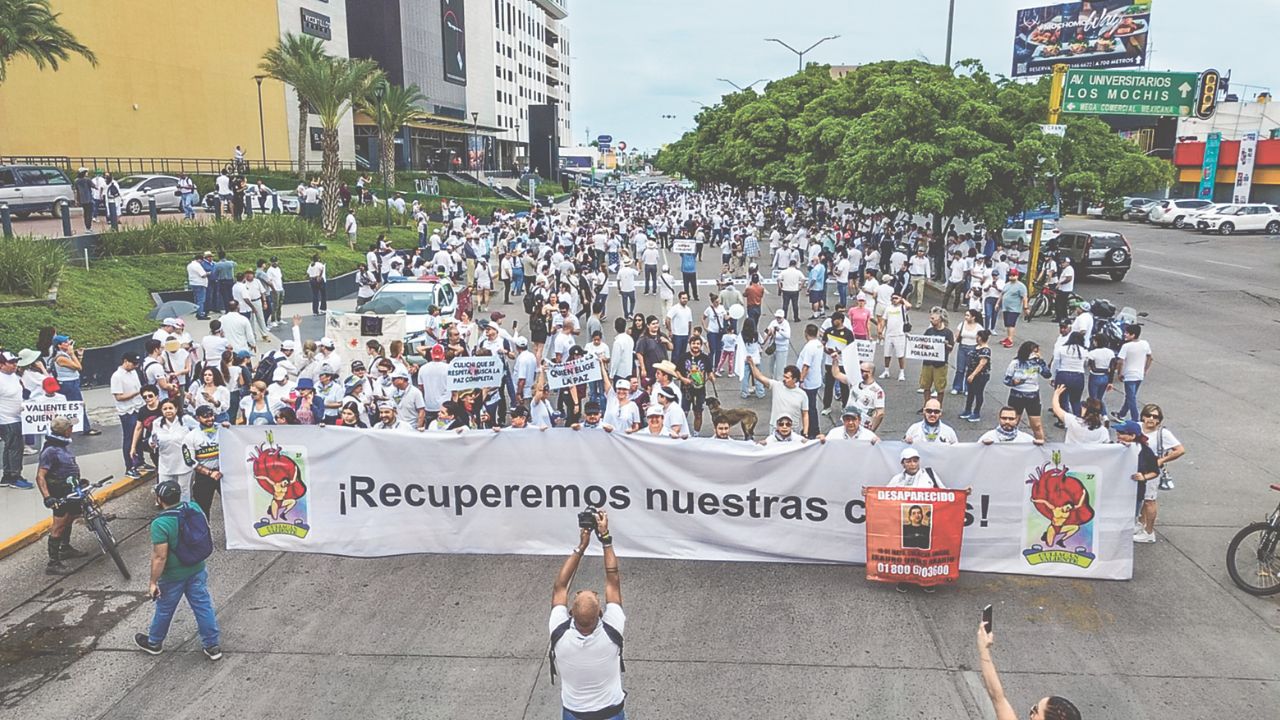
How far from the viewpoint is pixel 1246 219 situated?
43.9 m

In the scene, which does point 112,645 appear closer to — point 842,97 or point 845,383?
point 845,383

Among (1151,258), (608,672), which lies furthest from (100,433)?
(1151,258)

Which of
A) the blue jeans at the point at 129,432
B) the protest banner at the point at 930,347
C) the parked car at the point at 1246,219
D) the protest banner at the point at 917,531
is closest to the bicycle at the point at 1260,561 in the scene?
the protest banner at the point at 917,531

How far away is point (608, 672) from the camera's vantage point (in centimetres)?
487

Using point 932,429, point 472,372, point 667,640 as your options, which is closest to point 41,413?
point 472,372

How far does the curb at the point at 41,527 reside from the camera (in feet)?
29.7

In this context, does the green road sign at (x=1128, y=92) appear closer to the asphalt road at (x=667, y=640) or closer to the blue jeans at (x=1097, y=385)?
the blue jeans at (x=1097, y=385)

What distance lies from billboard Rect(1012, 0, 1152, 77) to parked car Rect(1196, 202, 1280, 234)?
57.3 ft

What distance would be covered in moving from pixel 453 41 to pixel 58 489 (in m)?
79.5

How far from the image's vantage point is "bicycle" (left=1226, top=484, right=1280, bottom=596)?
301 inches

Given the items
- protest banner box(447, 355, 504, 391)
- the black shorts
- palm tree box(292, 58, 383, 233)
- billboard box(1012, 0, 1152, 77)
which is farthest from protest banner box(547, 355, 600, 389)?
billboard box(1012, 0, 1152, 77)

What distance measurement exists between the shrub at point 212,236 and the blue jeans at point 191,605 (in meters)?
18.9

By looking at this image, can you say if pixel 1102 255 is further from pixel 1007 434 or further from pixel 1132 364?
pixel 1007 434

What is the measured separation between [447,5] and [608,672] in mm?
83545
